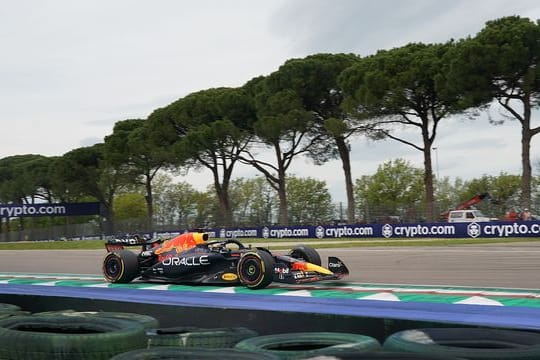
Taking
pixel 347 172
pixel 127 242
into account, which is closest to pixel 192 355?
pixel 127 242

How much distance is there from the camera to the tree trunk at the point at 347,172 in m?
40.7

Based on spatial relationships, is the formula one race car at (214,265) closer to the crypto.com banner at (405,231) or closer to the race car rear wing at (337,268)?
the race car rear wing at (337,268)

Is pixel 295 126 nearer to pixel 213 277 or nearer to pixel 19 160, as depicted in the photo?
pixel 213 277

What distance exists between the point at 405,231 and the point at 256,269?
932 inches

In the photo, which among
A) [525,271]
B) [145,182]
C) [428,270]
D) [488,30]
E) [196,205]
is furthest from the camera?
[196,205]

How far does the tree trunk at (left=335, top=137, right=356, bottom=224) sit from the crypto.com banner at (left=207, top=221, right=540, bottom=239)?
13.5 feet

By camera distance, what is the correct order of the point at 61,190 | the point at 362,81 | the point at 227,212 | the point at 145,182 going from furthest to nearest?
the point at 61,190
the point at 145,182
the point at 227,212
the point at 362,81

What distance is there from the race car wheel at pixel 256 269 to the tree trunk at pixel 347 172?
3110cm

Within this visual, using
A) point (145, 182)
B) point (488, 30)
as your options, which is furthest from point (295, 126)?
point (145, 182)

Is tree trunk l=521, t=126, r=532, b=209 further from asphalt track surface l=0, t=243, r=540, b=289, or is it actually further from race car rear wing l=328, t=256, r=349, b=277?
race car rear wing l=328, t=256, r=349, b=277

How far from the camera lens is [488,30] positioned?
108 ft

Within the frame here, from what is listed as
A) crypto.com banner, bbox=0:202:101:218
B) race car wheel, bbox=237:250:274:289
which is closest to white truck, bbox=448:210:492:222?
race car wheel, bbox=237:250:274:289

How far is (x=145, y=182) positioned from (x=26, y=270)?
4247cm

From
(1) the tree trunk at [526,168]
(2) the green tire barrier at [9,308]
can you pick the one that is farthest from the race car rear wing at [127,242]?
(1) the tree trunk at [526,168]
